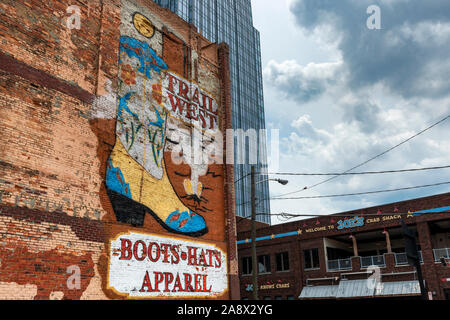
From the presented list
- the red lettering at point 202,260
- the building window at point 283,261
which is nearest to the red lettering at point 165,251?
the red lettering at point 202,260

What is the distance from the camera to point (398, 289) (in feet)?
95.0

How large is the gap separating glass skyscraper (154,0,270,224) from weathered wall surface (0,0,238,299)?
6163cm

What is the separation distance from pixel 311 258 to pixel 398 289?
792 centimetres

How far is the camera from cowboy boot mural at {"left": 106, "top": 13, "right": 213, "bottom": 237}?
13.3m

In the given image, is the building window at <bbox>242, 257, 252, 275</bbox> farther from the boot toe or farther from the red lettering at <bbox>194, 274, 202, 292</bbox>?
the red lettering at <bbox>194, 274, 202, 292</bbox>

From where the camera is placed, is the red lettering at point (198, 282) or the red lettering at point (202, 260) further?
the red lettering at point (202, 260)

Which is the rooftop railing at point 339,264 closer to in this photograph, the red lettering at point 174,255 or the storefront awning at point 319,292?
the storefront awning at point 319,292

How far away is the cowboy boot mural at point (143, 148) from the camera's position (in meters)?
13.3

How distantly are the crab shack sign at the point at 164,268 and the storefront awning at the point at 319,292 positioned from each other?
62.7ft

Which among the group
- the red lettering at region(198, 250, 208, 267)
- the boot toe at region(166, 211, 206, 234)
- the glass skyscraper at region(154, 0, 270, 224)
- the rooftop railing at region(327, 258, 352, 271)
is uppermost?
the glass skyscraper at region(154, 0, 270, 224)

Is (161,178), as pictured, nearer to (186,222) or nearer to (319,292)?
(186,222)

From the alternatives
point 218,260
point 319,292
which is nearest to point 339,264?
point 319,292

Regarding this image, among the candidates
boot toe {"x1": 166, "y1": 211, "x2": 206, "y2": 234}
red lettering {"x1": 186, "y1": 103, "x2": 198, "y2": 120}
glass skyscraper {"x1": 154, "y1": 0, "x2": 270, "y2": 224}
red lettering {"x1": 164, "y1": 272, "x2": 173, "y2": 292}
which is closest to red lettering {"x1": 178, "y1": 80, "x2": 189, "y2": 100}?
red lettering {"x1": 186, "y1": 103, "x2": 198, "y2": 120}

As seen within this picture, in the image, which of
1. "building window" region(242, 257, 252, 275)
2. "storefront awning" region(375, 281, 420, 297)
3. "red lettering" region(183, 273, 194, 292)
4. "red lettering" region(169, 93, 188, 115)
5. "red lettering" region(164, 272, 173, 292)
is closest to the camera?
"red lettering" region(164, 272, 173, 292)
